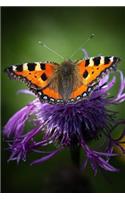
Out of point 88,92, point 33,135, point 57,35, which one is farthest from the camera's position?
point 57,35

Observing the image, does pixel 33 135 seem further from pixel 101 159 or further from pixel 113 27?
pixel 113 27

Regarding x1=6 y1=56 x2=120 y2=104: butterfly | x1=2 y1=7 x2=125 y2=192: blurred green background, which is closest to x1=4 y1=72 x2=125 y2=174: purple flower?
x1=6 y1=56 x2=120 y2=104: butterfly

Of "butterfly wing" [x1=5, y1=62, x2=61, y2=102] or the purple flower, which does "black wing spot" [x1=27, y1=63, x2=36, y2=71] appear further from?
the purple flower

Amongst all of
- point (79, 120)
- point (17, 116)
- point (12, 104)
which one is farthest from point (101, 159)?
point (12, 104)

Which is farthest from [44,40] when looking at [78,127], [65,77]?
[78,127]

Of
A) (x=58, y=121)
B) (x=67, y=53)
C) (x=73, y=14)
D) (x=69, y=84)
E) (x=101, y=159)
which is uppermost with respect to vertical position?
(x=73, y=14)
